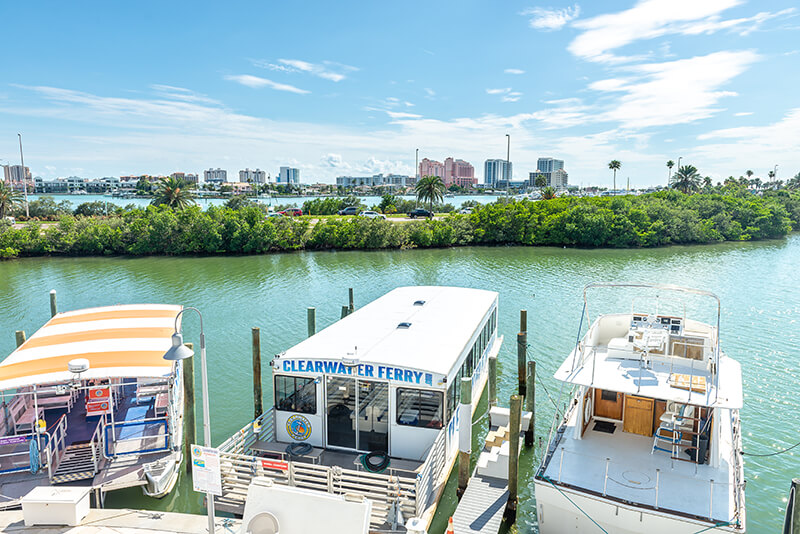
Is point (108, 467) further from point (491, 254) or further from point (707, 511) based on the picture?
point (491, 254)

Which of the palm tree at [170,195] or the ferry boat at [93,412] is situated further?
the palm tree at [170,195]

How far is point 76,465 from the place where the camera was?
41.3 feet

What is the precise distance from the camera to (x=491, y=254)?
55969 mm

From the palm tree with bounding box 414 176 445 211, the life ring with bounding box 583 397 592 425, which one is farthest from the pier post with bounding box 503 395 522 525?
A: the palm tree with bounding box 414 176 445 211

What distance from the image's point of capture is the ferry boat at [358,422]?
11.8 meters

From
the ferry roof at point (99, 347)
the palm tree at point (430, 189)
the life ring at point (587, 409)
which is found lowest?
the life ring at point (587, 409)

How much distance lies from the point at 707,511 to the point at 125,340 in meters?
14.9

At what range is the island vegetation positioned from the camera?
56.3 m

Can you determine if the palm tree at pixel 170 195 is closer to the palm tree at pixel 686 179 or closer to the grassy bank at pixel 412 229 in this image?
the grassy bank at pixel 412 229

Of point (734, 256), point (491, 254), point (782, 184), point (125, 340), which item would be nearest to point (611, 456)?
point (125, 340)

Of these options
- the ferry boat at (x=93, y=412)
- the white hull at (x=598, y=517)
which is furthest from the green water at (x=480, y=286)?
the white hull at (x=598, y=517)

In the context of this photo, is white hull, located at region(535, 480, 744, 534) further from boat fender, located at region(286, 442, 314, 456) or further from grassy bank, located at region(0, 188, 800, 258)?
grassy bank, located at region(0, 188, 800, 258)

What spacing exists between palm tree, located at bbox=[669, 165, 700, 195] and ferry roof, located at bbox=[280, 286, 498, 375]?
110 meters

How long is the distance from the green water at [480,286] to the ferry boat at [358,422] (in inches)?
77.4
